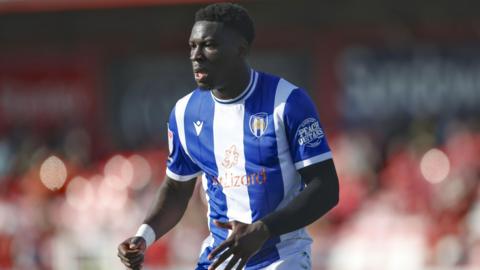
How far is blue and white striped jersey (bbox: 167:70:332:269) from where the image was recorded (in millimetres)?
5566

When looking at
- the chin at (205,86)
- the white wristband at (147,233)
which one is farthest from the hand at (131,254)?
the chin at (205,86)

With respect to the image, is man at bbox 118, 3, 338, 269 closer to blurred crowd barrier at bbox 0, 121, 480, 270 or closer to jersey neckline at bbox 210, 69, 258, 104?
jersey neckline at bbox 210, 69, 258, 104

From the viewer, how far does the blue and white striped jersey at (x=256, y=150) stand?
5.57 m

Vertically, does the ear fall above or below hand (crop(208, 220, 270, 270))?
above

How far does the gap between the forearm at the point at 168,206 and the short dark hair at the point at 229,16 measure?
2.97 feet

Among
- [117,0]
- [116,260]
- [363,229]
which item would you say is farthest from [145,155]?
[363,229]

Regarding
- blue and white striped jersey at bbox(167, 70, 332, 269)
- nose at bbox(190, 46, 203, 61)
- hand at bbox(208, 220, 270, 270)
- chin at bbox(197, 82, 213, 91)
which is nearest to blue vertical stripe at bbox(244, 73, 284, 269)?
blue and white striped jersey at bbox(167, 70, 332, 269)

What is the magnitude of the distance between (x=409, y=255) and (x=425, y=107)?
185 inches

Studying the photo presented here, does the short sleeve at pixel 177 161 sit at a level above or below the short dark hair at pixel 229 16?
below

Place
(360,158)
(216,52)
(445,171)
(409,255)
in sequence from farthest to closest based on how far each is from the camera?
1. (360,158)
2. (445,171)
3. (409,255)
4. (216,52)

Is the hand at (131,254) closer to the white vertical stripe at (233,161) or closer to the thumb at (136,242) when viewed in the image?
the thumb at (136,242)

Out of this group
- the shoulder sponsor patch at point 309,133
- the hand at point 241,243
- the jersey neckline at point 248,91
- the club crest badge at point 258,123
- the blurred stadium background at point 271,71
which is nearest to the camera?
the hand at point 241,243

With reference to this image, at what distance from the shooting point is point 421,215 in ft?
38.7

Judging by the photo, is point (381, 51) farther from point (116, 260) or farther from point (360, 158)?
point (116, 260)
